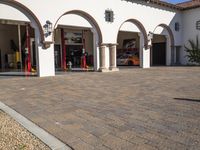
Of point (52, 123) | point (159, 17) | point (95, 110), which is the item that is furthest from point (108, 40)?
point (52, 123)

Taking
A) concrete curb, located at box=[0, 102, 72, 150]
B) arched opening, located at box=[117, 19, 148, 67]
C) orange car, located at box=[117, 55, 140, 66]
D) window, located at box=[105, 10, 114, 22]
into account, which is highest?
window, located at box=[105, 10, 114, 22]

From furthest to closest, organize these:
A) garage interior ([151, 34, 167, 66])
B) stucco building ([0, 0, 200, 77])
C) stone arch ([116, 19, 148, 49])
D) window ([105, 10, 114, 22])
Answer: garage interior ([151, 34, 167, 66]), stone arch ([116, 19, 148, 49]), window ([105, 10, 114, 22]), stucco building ([0, 0, 200, 77])

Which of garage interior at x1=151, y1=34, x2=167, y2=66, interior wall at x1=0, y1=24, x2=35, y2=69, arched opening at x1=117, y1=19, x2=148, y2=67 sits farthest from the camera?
garage interior at x1=151, y1=34, x2=167, y2=66

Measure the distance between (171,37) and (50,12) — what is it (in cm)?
1269

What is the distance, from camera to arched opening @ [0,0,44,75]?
12.4 meters

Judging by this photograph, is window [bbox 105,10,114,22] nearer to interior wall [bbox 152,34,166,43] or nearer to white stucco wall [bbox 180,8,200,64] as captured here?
interior wall [bbox 152,34,166,43]

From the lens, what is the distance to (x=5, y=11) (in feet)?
38.8

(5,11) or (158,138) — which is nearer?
(158,138)

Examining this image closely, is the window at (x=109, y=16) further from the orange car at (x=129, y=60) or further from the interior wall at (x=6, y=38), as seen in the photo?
the interior wall at (x=6, y=38)

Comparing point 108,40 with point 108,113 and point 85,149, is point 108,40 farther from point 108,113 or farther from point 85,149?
point 85,149

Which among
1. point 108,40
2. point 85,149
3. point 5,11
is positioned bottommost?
point 85,149

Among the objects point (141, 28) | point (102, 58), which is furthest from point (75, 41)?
point (102, 58)

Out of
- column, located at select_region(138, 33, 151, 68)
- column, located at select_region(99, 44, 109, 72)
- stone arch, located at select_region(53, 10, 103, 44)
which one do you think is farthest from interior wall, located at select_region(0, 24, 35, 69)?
column, located at select_region(138, 33, 151, 68)

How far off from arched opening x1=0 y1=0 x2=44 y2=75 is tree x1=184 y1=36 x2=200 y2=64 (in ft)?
45.4
